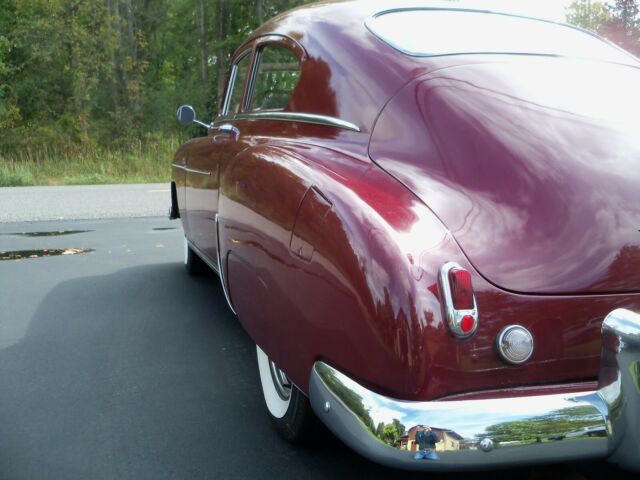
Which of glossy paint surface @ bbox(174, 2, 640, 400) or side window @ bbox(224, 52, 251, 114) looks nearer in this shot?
glossy paint surface @ bbox(174, 2, 640, 400)

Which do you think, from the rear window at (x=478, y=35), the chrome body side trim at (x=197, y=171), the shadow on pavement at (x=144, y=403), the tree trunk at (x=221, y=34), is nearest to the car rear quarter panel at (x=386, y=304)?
the shadow on pavement at (x=144, y=403)

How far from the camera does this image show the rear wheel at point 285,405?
8.23ft

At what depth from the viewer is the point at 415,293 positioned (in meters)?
1.75

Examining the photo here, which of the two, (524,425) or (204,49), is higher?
(524,425)

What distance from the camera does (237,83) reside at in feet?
14.1

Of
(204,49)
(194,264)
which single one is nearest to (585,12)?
(204,49)

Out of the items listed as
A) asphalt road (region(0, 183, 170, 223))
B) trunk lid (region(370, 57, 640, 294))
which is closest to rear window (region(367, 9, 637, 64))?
trunk lid (region(370, 57, 640, 294))

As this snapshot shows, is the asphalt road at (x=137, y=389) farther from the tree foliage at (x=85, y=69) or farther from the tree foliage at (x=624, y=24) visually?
the tree foliage at (x=624, y=24)

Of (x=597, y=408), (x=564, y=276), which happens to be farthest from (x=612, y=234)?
(x=597, y=408)

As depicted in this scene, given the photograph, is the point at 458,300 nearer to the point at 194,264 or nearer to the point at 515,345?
the point at 515,345

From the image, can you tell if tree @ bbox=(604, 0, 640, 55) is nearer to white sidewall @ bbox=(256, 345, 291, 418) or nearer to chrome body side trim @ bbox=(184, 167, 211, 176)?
chrome body side trim @ bbox=(184, 167, 211, 176)

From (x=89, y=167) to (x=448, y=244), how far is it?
17.8 meters

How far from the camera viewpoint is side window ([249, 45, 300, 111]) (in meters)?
3.06

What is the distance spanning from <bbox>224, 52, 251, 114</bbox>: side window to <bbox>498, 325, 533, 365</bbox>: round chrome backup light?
2567 mm
